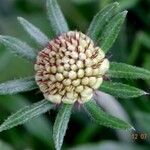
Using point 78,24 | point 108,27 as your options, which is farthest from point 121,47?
point 108,27

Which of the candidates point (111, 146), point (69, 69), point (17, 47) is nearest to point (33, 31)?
point (17, 47)

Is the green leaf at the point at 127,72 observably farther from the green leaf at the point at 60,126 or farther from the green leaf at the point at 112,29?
the green leaf at the point at 60,126

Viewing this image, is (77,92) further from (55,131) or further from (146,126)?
(146,126)

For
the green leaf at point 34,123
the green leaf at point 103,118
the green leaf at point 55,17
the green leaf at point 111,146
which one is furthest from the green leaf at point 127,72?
the green leaf at point 34,123

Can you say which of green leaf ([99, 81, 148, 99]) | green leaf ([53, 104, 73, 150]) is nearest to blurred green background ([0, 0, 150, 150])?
green leaf ([99, 81, 148, 99])

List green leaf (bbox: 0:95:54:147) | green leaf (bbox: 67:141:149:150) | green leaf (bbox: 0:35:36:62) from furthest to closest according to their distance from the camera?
green leaf (bbox: 0:95:54:147), green leaf (bbox: 67:141:149:150), green leaf (bbox: 0:35:36:62)

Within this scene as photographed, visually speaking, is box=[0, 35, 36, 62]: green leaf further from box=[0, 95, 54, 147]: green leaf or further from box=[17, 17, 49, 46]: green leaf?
box=[0, 95, 54, 147]: green leaf

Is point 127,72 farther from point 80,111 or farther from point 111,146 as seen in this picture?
point 80,111
